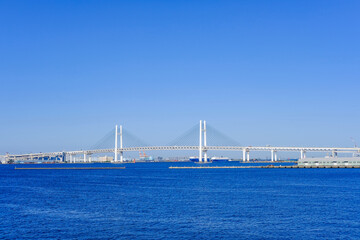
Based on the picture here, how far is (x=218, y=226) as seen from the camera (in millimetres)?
22172

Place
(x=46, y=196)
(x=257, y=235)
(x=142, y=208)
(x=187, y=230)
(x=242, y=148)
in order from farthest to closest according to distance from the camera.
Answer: (x=242, y=148), (x=46, y=196), (x=142, y=208), (x=187, y=230), (x=257, y=235)

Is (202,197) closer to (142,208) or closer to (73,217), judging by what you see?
(142,208)

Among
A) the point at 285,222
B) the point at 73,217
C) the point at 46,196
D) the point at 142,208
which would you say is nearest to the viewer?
the point at 285,222

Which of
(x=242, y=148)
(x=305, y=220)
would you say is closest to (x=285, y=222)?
(x=305, y=220)

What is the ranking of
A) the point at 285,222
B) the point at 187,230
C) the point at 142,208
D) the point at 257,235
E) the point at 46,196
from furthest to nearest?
the point at 46,196, the point at 142,208, the point at 285,222, the point at 187,230, the point at 257,235

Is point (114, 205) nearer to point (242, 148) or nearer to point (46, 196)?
point (46, 196)

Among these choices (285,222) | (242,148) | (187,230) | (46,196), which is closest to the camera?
(187,230)

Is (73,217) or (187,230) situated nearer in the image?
(187,230)

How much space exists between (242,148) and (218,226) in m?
114

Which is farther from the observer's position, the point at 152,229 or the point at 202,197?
the point at 202,197

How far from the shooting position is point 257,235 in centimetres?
1994

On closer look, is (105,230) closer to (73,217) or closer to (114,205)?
(73,217)

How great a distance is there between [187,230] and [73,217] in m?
8.06

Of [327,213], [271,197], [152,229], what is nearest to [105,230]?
[152,229]
